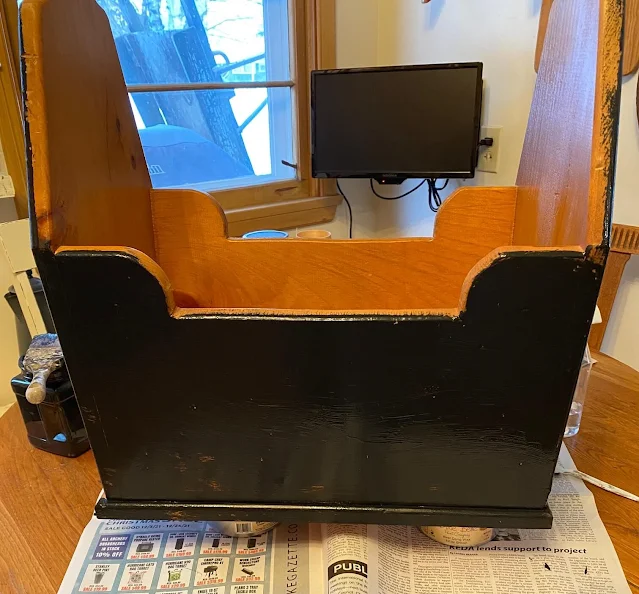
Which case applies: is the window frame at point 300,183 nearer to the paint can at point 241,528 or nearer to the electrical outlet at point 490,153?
the electrical outlet at point 490,153

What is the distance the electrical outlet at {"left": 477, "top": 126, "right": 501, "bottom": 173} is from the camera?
55.3 inches

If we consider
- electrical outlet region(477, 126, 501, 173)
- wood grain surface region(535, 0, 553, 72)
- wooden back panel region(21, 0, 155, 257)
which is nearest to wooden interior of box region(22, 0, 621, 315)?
wooden back panel region(21, 0, 155, 257)

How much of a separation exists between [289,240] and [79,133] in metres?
0.34

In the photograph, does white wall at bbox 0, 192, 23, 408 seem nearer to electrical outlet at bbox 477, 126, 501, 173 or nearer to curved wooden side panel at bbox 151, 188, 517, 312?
curved wooden side panel at bbox 151, 188, 517, 312

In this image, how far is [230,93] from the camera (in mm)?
1669

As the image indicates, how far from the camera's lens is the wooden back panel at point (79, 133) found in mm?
453

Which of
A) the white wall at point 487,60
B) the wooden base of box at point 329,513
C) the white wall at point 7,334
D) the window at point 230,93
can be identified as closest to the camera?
the wooden base of box at point 329,513

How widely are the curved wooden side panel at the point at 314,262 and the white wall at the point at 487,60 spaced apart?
1.89 ft

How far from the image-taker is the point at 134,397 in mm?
508

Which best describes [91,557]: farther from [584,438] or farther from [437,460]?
[584,438]

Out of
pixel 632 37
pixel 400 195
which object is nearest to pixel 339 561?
pixel 632 37

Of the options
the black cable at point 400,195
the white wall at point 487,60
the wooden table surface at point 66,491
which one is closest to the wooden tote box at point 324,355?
the wooden table surface at point 66,491

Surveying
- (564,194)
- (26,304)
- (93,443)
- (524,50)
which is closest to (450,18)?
(524,50)

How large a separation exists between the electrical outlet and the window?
0.54 metres
